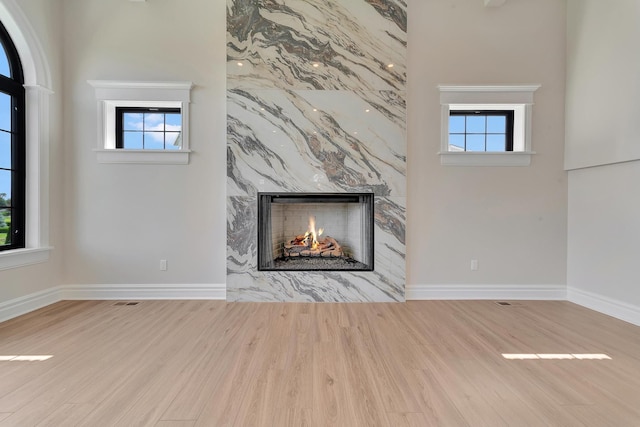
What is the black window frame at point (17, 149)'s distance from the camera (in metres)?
2.71

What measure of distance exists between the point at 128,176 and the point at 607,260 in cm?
486

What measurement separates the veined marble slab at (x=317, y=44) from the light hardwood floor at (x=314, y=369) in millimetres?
2373

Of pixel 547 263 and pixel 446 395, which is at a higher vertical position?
pixel 547 263

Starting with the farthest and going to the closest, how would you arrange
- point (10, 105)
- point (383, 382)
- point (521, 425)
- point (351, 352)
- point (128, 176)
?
1. point (128, 176)
2. point (10, 105)
3. point (351, 352)
4. point (383, 382)
5. point (521, 425)

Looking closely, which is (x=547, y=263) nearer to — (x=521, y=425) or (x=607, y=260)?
(x=607, y=260)

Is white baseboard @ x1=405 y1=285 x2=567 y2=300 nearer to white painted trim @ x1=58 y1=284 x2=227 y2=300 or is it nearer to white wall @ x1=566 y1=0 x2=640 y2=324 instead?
white wall @ x1=566 y1=0 x2=640 y2=324

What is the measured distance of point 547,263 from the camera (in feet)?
10.5

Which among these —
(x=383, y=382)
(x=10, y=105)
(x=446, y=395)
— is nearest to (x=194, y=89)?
(x=10, y=105)

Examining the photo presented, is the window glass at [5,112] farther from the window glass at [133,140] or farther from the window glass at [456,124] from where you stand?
the window glass at [456,124]

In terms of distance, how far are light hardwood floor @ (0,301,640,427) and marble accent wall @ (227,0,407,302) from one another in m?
0.43

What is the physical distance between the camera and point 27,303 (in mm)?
2674

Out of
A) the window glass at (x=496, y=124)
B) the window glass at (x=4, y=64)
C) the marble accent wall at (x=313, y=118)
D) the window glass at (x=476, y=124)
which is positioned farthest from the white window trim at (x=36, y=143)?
the window glass at (x=496, y=124)

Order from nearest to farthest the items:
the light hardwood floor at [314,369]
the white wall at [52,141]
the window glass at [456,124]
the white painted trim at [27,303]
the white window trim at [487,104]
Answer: the light hardwood floor at [314,369]
the white painted trim at [27,303]
the white wall at [52,141]
the white window trim at [487,104]
the window glass at [456,124]

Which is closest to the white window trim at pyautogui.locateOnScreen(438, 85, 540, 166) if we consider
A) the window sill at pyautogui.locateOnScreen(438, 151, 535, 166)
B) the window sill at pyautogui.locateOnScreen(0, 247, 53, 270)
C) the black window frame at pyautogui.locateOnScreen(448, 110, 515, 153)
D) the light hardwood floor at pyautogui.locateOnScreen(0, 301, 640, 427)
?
the window sill at pyautogui.locateOnScreen(438, 151, 535, 166)
